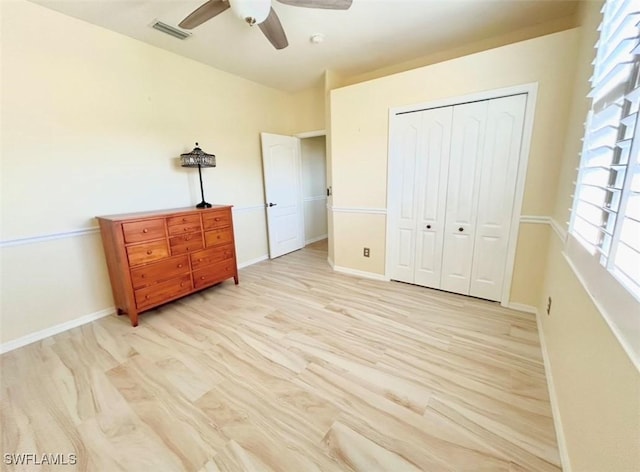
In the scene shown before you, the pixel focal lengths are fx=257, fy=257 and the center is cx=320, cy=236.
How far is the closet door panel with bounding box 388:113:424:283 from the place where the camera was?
9.14 feet

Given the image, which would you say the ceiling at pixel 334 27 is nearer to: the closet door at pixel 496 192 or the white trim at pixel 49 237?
the closet door at pixel 496 192

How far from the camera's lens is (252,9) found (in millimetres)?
1681

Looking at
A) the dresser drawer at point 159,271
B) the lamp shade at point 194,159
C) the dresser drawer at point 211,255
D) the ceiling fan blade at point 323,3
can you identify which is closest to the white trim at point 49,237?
the dresser drawer at point 159,271

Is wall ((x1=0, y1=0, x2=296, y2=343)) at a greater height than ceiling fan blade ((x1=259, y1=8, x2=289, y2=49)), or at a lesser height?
lesser

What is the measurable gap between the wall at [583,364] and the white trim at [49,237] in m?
3.55

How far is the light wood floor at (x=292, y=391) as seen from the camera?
4.14 feet

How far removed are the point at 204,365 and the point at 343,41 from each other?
335 centimetres

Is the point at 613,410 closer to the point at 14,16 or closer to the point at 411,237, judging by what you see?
the point at 411,237

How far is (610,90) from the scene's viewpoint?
1.18 m

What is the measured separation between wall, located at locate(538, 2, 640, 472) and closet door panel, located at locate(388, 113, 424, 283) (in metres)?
1.20

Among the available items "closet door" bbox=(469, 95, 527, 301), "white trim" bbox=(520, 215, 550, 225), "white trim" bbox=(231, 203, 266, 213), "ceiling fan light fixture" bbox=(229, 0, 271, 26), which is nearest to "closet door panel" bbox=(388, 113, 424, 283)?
"closet door" bbox=(469, 95, 527, 301)

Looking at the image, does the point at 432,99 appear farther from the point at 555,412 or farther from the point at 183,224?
the point at 183,224

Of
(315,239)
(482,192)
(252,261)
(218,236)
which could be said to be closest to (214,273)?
(218,236)

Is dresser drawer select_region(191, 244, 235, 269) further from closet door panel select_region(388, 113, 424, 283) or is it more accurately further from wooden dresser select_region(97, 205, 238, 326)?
closet door panel select_region(388, 113, 424, 283)
